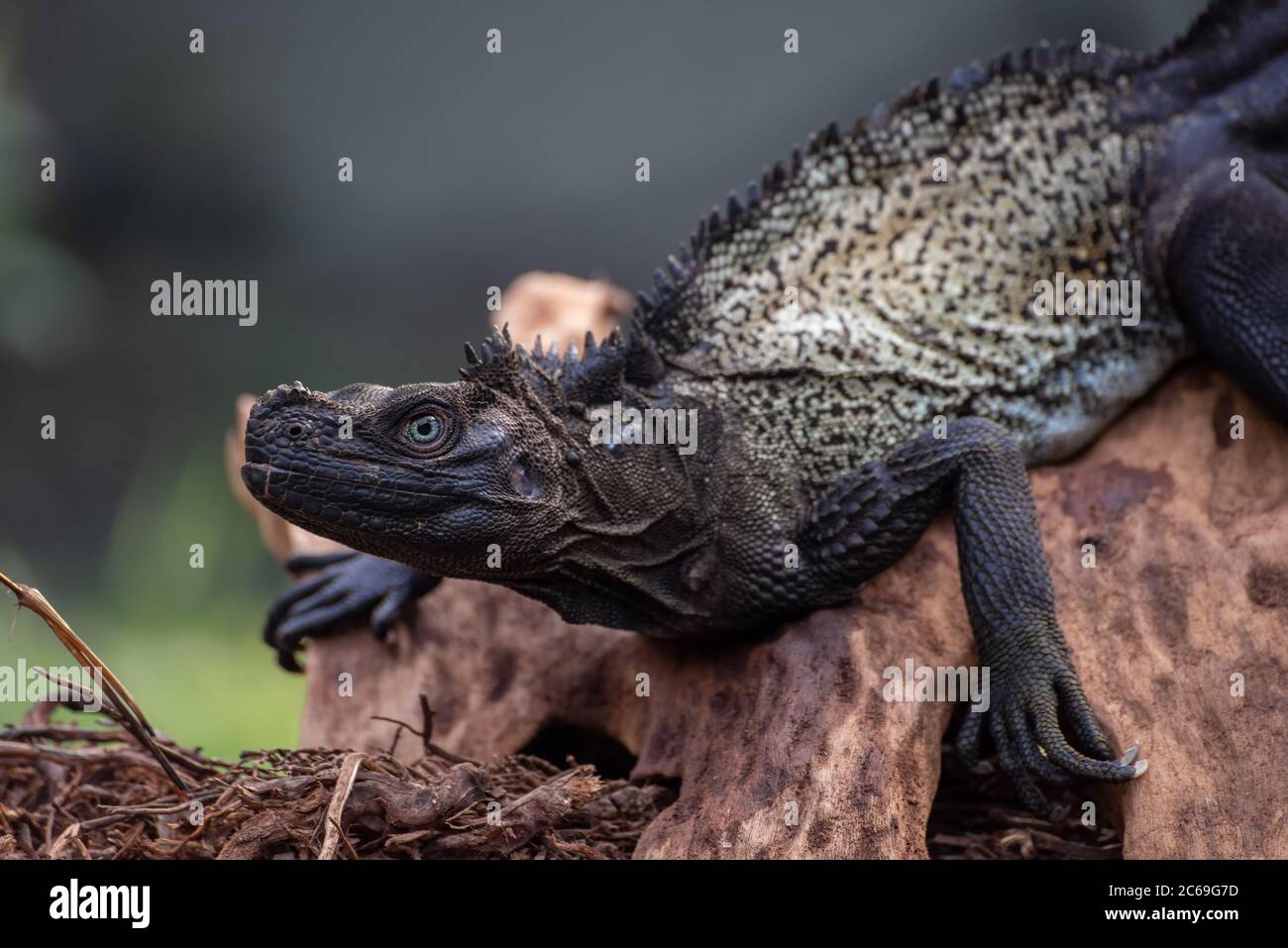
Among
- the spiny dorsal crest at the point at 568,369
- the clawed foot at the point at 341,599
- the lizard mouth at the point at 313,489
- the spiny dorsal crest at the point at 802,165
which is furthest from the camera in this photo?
the clawed foot at the point at 341,599

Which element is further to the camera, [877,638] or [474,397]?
[877,638]

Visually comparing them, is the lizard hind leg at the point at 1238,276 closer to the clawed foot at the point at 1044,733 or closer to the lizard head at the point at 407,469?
the clawed foot at the point at 1044,733

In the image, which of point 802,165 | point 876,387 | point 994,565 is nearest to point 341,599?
point 876,387

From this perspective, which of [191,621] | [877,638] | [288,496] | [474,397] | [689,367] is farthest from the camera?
[191,621]

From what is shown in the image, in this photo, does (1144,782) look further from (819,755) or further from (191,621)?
(191,621)

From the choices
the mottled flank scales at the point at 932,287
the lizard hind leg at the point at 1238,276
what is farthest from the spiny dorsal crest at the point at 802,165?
the lizard hind leg at the point at 1238,276

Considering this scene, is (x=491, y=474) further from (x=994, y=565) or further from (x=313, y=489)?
(x=994, y=565)

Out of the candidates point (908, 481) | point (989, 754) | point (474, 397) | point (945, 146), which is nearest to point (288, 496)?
point (474, 397)

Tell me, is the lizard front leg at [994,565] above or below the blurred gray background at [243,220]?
below
